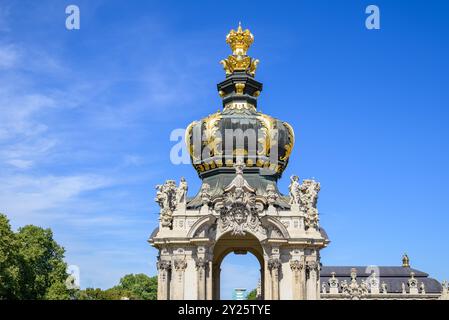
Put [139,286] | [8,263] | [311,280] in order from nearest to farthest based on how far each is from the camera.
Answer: [311,280] < [8,263] < [139,286]

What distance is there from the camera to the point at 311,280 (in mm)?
45031

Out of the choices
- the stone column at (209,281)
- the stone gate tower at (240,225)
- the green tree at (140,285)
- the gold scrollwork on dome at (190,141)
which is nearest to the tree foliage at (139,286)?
the green tree at (140,285)

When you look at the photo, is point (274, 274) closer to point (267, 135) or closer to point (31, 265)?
point (267, 135)

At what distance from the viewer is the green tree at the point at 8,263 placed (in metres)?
56.4

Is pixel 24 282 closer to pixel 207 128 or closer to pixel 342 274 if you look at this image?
pixel 207 128

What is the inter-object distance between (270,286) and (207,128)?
12.1 metres

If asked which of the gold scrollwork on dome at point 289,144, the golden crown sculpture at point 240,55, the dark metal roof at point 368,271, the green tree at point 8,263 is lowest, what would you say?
the green tree at point 8,263

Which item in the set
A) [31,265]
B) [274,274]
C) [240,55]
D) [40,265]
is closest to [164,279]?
[274,274]

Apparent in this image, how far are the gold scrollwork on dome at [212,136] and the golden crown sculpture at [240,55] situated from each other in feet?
15.6

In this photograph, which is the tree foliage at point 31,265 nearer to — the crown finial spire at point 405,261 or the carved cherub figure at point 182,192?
the carved cherub figure at point 182,192

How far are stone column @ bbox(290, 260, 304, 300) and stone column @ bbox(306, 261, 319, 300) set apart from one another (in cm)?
79

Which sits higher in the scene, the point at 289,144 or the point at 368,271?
the point at 289,144

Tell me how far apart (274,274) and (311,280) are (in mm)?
2609
